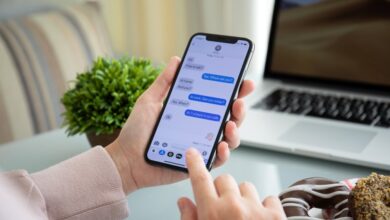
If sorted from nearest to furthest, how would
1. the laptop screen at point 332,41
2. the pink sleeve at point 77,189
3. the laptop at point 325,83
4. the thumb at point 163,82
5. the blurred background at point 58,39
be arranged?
the pink sleeve at point 77,189 → the thumb at point 163,82 → the laptop at point 325,83 → the laptop screen at point 332,41 → the blurred background at point 58,39

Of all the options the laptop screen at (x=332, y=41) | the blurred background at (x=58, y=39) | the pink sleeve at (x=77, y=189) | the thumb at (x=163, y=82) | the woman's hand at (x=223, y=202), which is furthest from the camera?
the blurred background at (x=58, y=39)

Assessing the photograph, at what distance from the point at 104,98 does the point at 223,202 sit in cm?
36

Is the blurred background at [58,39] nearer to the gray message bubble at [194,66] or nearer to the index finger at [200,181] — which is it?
the gray message bubble at [194,66]

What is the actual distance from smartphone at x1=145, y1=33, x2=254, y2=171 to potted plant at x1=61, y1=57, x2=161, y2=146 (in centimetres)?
9

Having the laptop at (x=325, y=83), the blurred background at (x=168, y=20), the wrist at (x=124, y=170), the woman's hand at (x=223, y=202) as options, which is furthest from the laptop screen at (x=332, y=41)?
the woman's hand at (x=223, y=202)

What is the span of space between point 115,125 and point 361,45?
567 mm

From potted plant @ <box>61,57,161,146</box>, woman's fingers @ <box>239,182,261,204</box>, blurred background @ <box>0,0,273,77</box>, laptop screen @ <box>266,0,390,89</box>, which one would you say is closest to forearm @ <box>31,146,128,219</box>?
potted plant @ <box>61,57,161,146</box>

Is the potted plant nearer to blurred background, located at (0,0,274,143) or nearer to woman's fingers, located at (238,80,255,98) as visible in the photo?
woman's fingers, located at (238,80,255,98)

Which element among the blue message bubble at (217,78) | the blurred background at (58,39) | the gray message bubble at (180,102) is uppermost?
the blue message bubble at (217,78)

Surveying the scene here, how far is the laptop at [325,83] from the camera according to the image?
95 centimetres

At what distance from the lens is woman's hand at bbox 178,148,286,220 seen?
0.56 m

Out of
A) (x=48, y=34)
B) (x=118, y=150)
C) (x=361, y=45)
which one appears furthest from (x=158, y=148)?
(x=48, y=34)

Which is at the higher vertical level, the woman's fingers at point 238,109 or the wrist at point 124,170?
the woman's fingers at point 238,109

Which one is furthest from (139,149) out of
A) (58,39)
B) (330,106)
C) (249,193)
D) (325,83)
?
(58,39)
